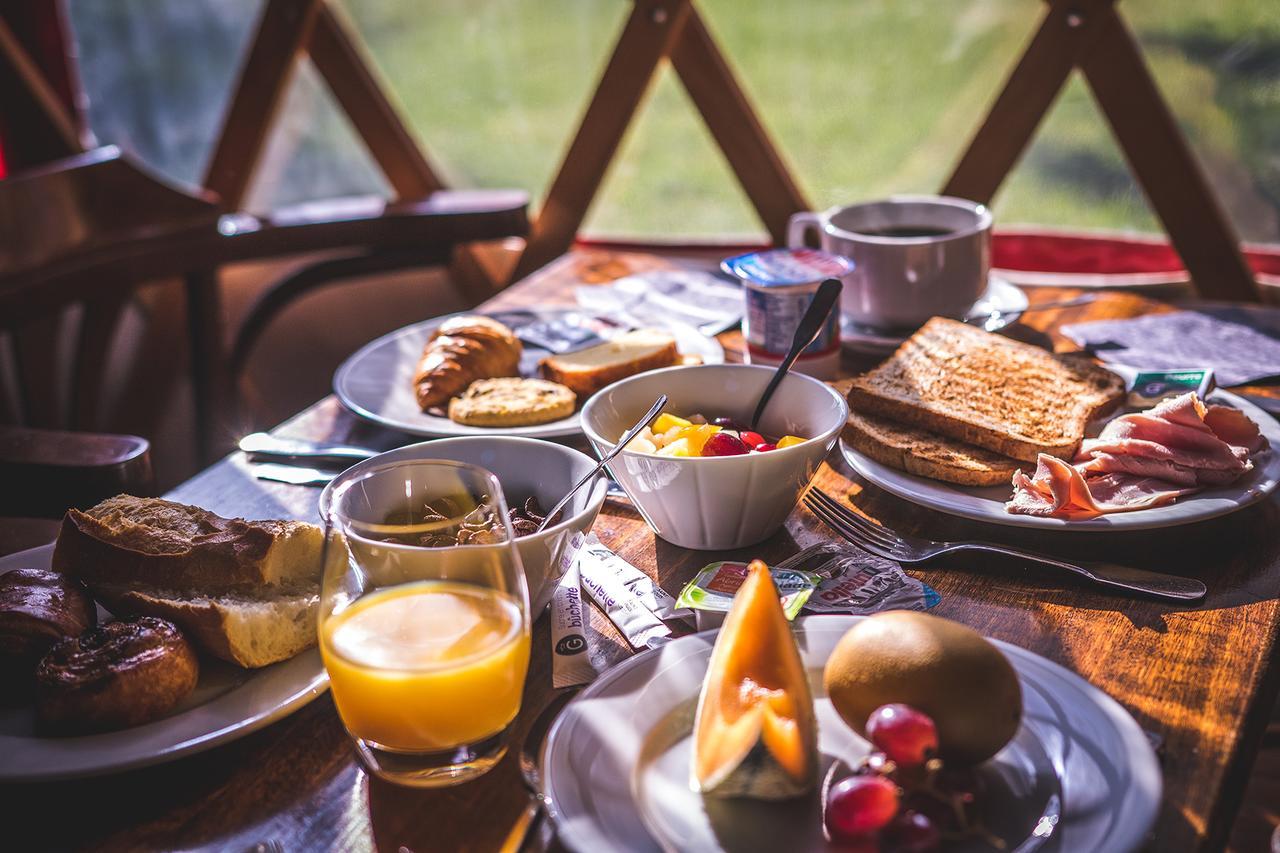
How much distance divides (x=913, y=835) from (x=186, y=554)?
1.86 feet

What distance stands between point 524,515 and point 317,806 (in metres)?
0.30

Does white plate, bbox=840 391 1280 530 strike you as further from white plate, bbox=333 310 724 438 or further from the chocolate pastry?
the chocolate pastry

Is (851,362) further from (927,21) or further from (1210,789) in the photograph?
(927,21)

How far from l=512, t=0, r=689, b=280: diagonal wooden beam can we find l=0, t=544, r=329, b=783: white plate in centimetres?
187

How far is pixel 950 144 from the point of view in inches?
150

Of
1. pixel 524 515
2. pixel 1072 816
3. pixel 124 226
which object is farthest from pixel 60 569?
pixel 124 226

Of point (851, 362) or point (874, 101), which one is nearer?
point (851, 362)

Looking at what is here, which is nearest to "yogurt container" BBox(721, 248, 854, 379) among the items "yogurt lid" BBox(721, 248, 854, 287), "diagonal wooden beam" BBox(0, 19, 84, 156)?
"yogurt lid" BBox(721, 248, 854, 287)

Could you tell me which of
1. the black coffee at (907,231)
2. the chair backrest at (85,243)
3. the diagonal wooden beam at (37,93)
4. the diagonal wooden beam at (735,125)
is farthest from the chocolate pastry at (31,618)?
the diagonal wooden beam at (37,93)

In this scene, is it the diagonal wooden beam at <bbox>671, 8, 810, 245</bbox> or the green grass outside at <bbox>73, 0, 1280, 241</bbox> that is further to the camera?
the green grass outside at <bbox>73, 0, 1280, 241</bbox>

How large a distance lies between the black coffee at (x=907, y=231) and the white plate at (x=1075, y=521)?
0.55m

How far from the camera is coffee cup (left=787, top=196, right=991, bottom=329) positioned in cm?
142

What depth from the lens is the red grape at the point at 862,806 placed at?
21.8 inches

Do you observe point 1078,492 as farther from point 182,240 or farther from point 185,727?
point 182,240
